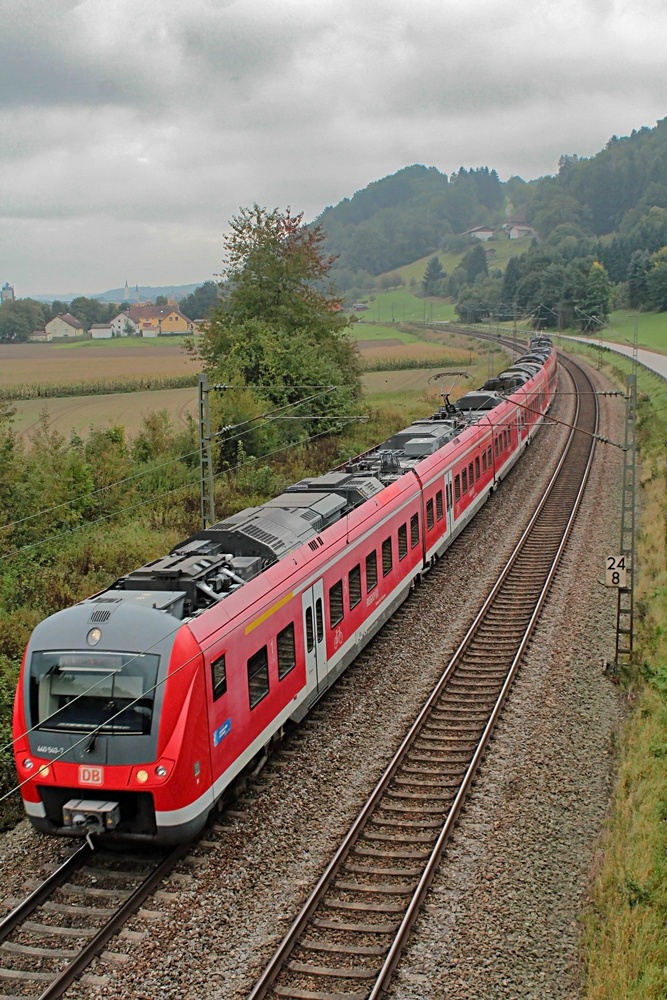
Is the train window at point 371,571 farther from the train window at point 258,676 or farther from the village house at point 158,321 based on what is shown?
the village house at point 158,321

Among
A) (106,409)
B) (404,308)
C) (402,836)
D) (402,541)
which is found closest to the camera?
(402,836)

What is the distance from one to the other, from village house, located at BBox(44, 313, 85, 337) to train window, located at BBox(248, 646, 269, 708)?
42148mm

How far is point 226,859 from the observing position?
10508 millimetres

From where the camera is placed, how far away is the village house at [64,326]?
5016cm

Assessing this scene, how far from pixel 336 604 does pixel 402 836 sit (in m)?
4.47

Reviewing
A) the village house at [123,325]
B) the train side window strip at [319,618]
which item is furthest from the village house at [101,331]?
the train side window strip at [319,618]

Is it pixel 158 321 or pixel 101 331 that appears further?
pixel 158 321

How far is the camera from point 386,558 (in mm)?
17594

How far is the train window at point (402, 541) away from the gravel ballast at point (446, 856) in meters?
1.52

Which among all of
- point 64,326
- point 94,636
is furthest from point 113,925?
point 64,326

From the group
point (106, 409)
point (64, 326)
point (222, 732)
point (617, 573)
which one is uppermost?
point (64, 326)

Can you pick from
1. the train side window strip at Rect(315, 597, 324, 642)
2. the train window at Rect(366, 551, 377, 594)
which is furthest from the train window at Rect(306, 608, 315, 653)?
the train window at Rect(366, 551, 377, 594)

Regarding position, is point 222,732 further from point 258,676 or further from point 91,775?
point 91,775

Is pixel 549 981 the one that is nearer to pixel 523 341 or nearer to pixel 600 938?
pixel 600 938
